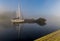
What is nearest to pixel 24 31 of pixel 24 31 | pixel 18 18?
pixel 24 31

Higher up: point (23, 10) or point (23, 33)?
point (23, 10)

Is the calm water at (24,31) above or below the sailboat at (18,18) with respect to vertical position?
below

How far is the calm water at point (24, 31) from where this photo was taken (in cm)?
185

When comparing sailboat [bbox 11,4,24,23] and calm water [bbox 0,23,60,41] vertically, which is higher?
sailboat [bbox 11,4,24,23]

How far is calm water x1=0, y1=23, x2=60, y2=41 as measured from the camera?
185 centimetres

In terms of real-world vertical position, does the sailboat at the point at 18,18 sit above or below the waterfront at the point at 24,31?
above

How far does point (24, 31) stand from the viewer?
1.88m

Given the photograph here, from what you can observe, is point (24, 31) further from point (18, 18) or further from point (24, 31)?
point (18, 18)

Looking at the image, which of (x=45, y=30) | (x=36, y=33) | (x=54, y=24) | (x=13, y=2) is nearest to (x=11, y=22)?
(x=13, y=2)

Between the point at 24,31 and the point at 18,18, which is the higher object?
the point at 18,18

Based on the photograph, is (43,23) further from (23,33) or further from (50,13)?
(23,33)

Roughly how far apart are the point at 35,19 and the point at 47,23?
0.20m

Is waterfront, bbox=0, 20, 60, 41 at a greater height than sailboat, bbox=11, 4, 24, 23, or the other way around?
sailboat, bbox=11, 4, 24, 23

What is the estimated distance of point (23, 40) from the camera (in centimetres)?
188
